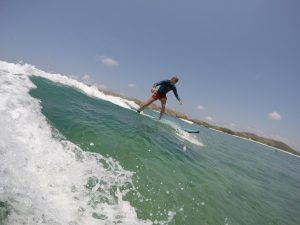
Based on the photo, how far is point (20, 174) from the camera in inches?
166

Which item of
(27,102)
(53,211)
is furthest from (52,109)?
(53,211)

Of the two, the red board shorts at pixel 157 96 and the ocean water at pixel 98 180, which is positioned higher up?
the red board shorts at pixel 157 96

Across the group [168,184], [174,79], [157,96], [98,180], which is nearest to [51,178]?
[98,180]

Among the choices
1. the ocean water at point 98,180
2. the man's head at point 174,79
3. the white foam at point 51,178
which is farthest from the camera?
the man's head at point 174,79

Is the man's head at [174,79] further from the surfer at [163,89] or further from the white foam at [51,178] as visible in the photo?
the white foam at [51,178]

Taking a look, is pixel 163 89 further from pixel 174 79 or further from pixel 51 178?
pixel 51 178

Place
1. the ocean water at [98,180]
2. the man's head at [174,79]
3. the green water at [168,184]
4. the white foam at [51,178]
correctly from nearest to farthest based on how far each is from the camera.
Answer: the white foam at [51,178] < the ocean water at [98,180] < the green water at [168,184] < the man's head at [174,79]

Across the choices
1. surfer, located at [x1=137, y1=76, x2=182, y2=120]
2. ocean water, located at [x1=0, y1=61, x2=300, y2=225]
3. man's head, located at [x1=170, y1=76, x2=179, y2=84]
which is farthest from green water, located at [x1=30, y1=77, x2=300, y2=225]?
man's head, located at [x1=170, y1=76, x2=179, y2=84]

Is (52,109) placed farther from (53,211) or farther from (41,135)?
(53,211)

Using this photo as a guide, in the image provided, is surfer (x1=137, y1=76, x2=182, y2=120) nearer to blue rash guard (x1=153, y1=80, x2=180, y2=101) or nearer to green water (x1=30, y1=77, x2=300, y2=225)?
blue rash guard (x1=153, y1=80, x2=180, y2=101)

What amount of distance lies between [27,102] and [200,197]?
5.77 meters

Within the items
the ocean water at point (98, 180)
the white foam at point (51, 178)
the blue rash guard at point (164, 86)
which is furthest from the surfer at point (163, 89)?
the white foam at point (51, 178)

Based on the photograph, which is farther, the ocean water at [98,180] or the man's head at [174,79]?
the man's head at [174,79]

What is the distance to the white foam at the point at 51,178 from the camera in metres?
3.57
